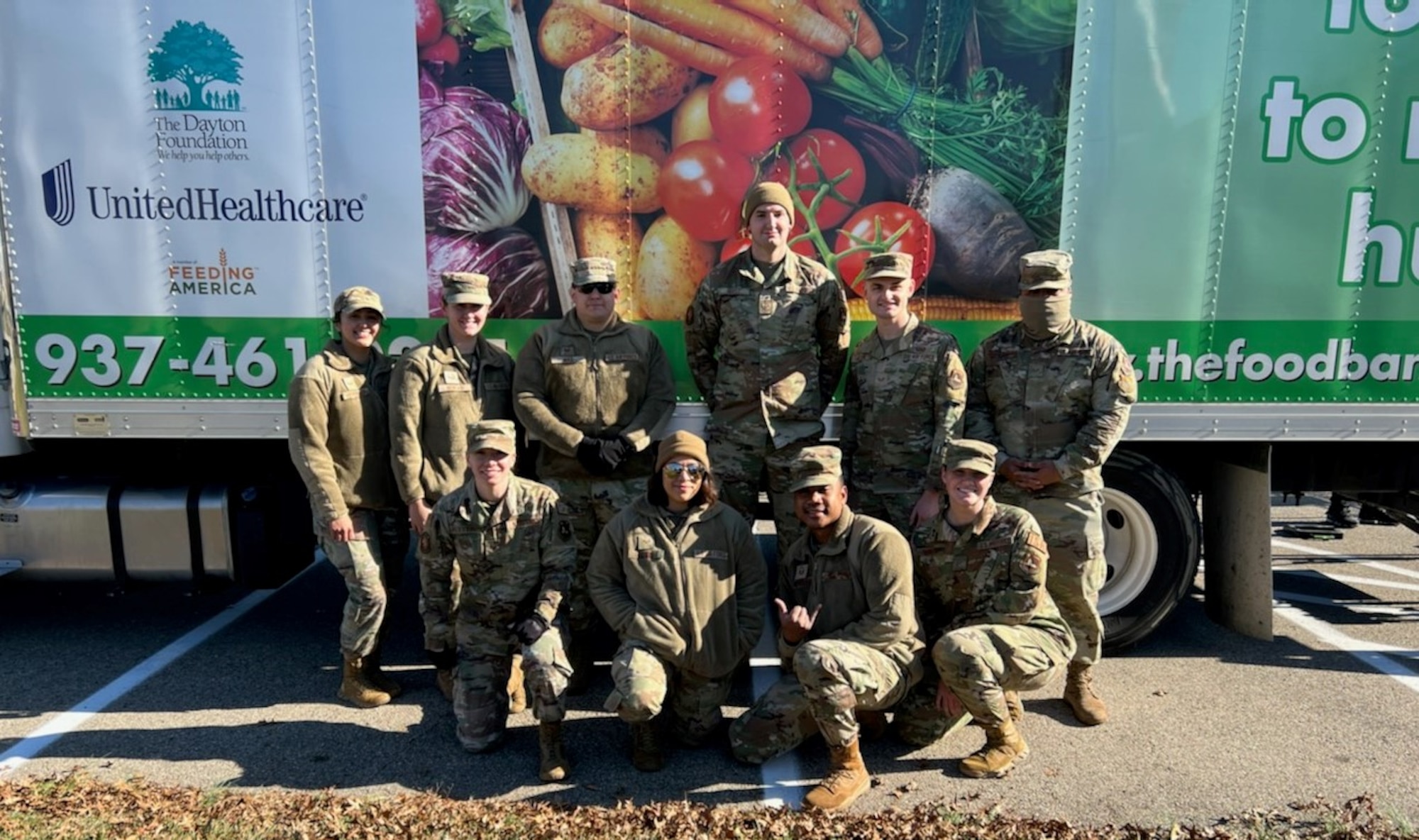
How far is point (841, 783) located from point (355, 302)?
2.75 m

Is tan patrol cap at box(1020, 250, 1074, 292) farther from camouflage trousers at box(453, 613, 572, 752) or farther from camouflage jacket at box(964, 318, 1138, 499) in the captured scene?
camouflage trousers at box(453, 613, 572, 752)

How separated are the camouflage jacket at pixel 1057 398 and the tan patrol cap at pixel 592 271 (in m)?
1.65

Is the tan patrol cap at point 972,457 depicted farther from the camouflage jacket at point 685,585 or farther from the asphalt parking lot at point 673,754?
the asphalt parking lot at point 673,754

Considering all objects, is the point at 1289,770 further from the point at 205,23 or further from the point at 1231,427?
the point at 205,23

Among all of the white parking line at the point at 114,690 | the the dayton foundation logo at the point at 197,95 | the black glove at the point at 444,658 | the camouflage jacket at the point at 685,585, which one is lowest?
the white parking line at the point at 114,690

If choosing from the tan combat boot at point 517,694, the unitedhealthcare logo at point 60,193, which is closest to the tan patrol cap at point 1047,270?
the tan combat boot at point 517,694

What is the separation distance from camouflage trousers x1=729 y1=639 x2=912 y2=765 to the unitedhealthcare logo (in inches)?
145

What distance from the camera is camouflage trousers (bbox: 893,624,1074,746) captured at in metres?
3.14

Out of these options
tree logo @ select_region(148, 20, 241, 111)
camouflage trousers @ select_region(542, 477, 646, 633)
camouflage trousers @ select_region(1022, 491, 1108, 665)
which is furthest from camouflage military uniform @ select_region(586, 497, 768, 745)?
tree logo @ select_region(148, 20, 241, 111)

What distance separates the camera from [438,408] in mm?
3715

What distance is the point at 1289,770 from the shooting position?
3281 millimetres

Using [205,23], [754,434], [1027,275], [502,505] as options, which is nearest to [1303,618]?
[1027,275]

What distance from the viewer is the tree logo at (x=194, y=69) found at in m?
3.67

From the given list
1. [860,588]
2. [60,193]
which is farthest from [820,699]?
[60,193]
